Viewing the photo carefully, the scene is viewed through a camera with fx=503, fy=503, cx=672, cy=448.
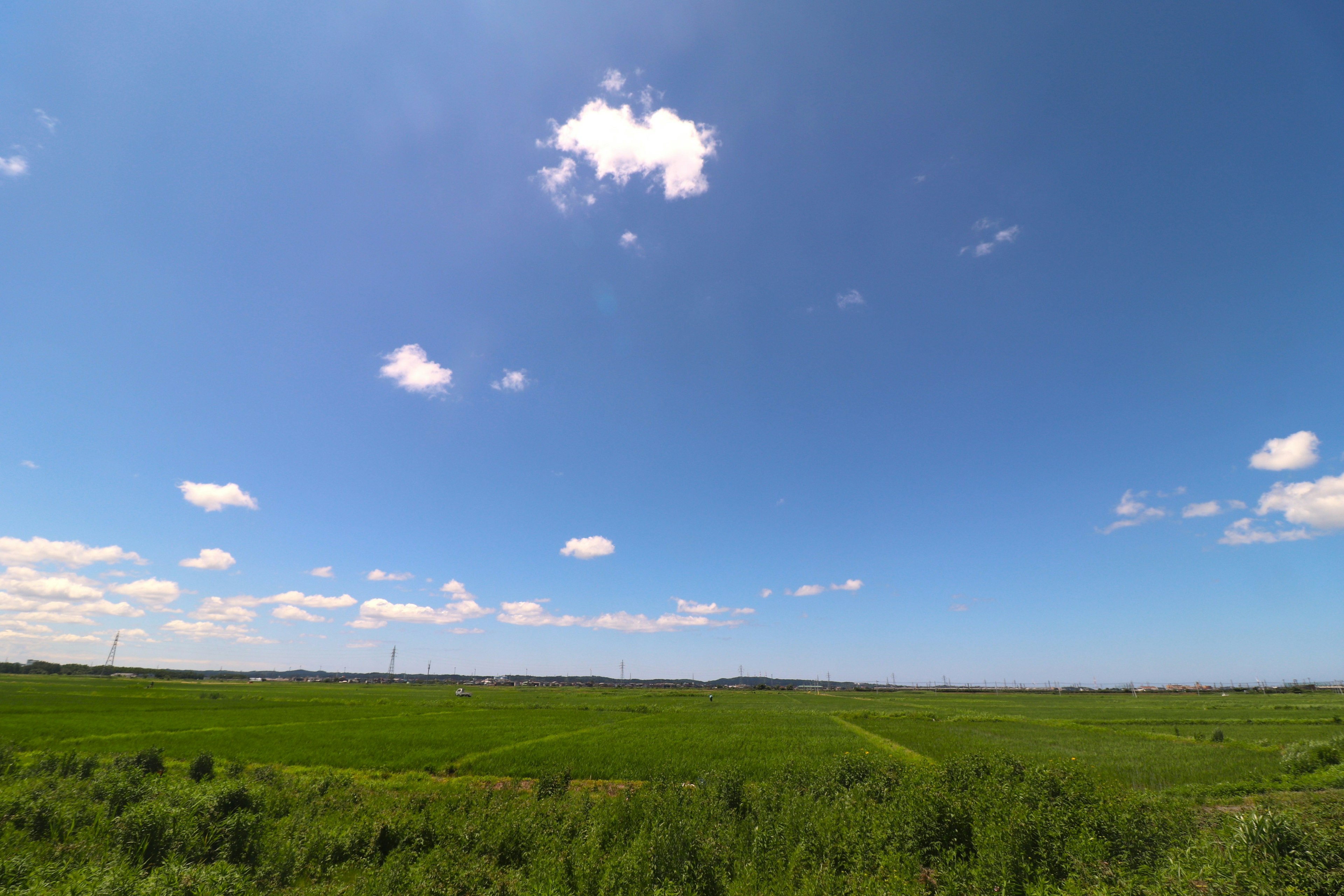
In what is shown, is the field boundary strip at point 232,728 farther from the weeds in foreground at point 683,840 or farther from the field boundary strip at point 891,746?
the field boundary strip at point 891,746

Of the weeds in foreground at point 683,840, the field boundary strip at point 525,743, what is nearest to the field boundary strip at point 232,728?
the field boundary strip at point 525,743

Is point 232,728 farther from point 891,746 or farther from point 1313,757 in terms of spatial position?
point 1313,757

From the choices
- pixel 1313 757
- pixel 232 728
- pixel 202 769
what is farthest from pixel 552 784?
pixel 232 728

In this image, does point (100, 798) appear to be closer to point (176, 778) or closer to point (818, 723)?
point (176, 778)

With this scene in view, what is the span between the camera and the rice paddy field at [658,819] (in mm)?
10234

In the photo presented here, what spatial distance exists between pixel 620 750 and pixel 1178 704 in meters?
113

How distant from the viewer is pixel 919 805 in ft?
45.8

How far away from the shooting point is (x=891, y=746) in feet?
124

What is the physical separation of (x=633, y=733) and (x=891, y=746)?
2087 cm

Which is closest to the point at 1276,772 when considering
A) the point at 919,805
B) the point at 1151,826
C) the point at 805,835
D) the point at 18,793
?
the point at 1151,826

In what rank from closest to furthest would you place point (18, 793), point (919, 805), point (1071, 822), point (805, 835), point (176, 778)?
point (1071, 822)
point (805, 835)
point (919, 805)
point (18, 793)
point (176, 778)

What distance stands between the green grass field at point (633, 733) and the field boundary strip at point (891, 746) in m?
0.32

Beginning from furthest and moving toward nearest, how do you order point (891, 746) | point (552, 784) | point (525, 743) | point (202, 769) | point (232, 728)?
point (232, 728) → point (891, 746) → point (525, 743) → point (202, 769) → point (552, 784)

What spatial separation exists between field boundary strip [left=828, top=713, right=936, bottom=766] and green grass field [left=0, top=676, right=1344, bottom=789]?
0.32 m
